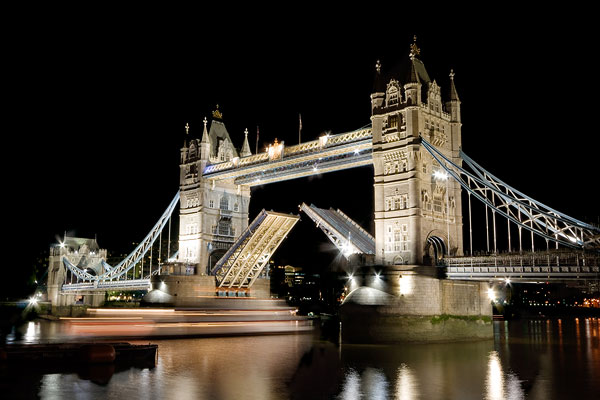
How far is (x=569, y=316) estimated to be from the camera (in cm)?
8762

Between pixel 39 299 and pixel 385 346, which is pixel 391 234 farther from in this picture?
pixel 39 299

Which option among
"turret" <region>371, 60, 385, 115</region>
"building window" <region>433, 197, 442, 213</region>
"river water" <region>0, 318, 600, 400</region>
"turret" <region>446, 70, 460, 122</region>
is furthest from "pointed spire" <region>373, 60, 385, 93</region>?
"river water" <region>0, 318, 600, 400</region>

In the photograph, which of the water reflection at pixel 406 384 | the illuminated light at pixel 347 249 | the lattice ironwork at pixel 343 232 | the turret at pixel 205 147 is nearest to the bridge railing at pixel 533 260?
the lattice ironwork at pixel 343 232

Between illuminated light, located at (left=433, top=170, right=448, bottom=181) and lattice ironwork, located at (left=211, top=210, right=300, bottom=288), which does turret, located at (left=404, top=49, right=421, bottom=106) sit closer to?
illuminated light, located at (left=433, top=170, right=448, bottom=181)

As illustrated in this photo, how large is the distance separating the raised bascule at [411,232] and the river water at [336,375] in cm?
222

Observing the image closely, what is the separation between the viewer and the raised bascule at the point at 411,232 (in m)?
27.5

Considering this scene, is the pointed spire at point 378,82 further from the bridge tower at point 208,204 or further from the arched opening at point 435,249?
the bridge tower at point 208,204

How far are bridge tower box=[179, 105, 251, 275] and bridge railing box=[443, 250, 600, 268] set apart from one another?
1913 cm

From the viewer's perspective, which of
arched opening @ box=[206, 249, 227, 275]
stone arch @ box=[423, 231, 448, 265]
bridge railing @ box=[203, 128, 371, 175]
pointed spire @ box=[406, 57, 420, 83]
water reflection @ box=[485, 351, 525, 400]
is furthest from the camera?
arched opening @ box=[206, 249, 227, 275]

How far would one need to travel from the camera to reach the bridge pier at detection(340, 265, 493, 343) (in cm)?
2836

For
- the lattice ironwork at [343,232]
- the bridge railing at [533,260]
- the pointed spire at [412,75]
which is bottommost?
the bridge railing at [533,260]

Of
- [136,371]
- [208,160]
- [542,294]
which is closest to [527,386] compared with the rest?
[136,371]

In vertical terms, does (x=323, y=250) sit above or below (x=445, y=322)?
above

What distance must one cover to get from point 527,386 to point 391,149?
16813mm
